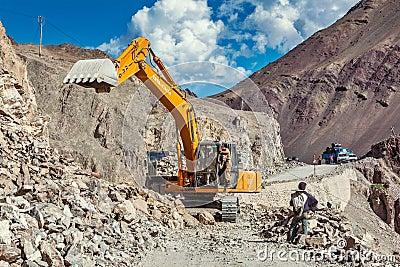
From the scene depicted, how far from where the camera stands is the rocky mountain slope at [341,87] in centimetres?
6444

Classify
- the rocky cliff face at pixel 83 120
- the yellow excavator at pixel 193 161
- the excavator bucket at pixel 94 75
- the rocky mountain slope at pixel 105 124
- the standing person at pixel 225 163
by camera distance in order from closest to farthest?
the excavator bucket at pixel 94 75
the yellow excavator at pixel 193 161
the standing person at pixel 225 163
the rocky cliff face at pixel 83 120
the rocky mountain slope at pixel 105 124

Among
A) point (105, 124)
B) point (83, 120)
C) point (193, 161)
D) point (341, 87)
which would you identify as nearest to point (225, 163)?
point (193, 161)

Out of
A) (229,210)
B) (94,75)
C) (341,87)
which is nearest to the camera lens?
(94,75)

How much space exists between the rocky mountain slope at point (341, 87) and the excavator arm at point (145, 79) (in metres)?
46.9

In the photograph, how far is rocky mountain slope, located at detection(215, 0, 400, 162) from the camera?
64438mm

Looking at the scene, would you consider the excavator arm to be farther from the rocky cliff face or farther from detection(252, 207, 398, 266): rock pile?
the rocky cliff face

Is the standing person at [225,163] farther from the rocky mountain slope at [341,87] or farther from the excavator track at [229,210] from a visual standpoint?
the rocky mountain slope at [341,87]

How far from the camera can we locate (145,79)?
12.4 m

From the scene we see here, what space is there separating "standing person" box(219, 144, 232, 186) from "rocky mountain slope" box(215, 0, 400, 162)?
4676 centimetres

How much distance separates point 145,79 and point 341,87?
226 feet

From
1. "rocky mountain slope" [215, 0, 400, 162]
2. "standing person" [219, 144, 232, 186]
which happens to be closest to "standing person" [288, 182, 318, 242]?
"standing person" [219, 144, 232, 186]

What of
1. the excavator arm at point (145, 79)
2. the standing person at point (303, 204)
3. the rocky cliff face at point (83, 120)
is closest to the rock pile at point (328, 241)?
the standing person at point (303, 204)

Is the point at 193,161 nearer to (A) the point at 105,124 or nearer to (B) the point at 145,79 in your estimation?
(B) the point at 145,79

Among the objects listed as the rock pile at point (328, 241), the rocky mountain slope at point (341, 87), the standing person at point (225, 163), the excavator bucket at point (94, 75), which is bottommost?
the rock pile at point (328, 241)
